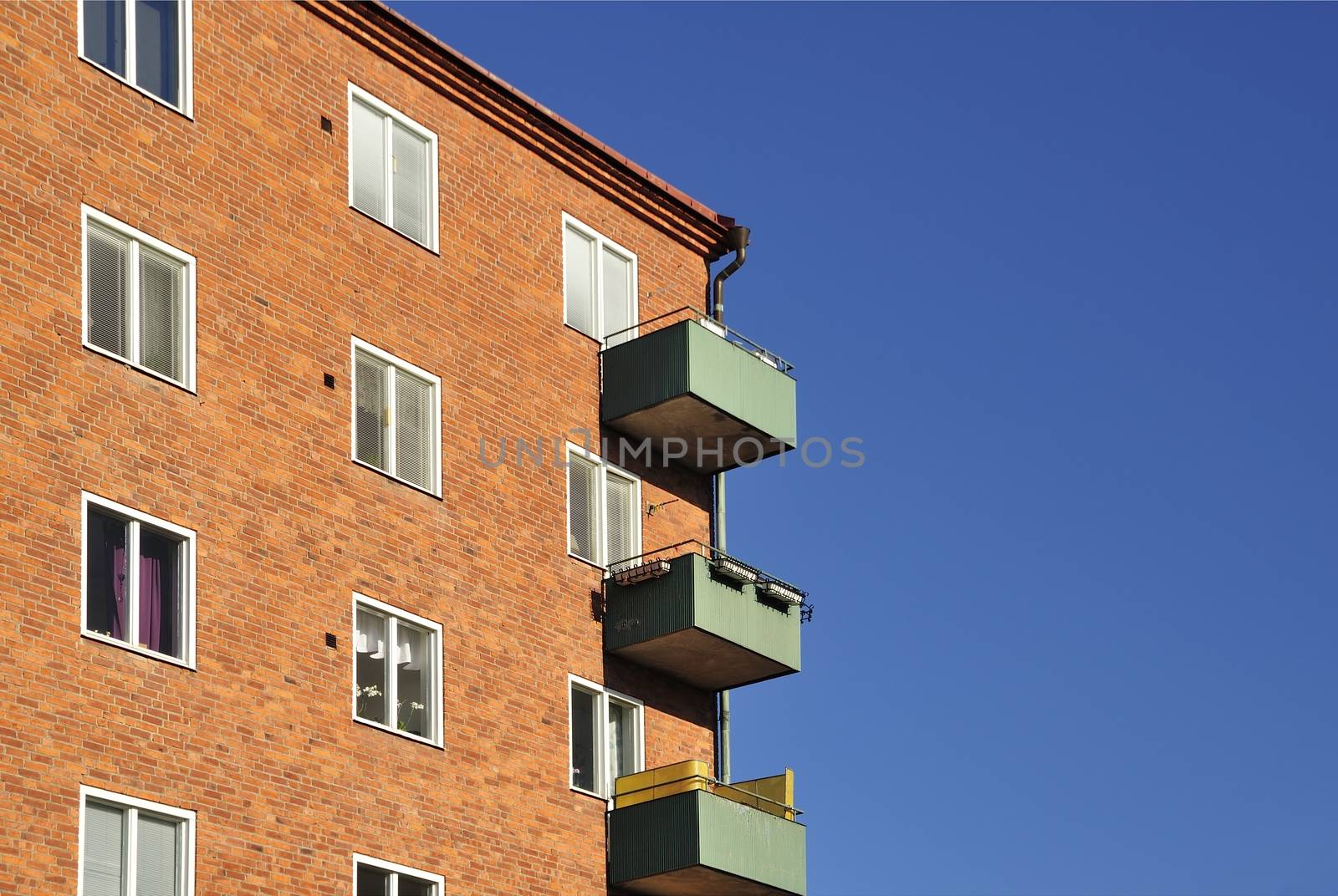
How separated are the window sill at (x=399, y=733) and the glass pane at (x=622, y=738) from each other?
4.59 meters

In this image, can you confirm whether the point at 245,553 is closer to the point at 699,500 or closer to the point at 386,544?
the point at 386,544

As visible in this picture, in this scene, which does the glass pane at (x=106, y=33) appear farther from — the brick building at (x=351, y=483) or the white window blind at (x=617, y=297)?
the white window blind at (x=617, y=297)

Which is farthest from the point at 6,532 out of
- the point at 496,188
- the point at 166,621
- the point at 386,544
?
the point at 496,188

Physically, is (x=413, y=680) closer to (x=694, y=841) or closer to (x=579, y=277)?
(x=694, y=841)

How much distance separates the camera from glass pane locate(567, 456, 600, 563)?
3634cm

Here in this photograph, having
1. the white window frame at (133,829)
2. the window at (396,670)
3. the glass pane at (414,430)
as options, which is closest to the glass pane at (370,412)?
the glass pane at (414,430)

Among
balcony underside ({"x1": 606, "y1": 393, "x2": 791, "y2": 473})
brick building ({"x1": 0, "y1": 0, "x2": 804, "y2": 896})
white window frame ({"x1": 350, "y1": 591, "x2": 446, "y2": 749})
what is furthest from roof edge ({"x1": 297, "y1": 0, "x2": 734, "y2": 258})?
white window frame ({"x1": 350, "y1": 591, "x2": 446, "y2": 749})

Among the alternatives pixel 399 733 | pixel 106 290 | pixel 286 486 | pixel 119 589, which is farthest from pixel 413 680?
pixel 106 290

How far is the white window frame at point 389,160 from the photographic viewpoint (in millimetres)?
34062

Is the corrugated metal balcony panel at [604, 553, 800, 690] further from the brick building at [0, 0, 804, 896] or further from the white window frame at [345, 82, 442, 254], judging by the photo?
the white window frame at [345, 82, 442, 254]

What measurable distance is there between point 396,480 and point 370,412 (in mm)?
1132

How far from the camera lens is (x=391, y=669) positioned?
31750mm

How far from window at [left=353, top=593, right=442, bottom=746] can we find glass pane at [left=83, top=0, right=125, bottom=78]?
8.25 m

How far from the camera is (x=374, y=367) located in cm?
3331
